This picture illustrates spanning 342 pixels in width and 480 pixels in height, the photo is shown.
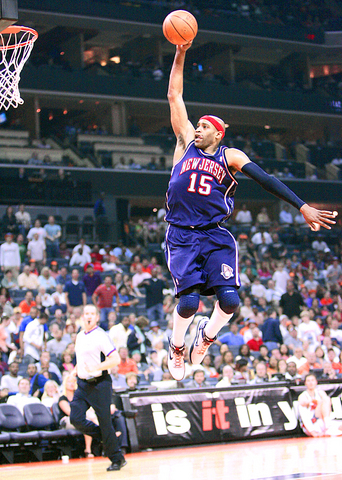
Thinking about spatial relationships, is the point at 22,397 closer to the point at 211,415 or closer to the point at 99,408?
the point at 99,408

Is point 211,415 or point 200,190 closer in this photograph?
point 200,190

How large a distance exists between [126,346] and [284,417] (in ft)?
11.5

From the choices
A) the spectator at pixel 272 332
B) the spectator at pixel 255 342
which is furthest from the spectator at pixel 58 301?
the spectator at pixel 272 332

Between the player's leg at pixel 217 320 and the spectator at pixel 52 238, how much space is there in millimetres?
12555

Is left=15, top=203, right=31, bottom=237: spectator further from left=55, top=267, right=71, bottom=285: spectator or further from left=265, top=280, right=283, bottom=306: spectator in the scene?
left=265, top=280, right=283, bottom=306: spectator

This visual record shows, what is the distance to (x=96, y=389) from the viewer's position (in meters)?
9.41

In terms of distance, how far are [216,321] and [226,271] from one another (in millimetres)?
548

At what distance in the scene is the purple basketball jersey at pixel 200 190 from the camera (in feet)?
21.2

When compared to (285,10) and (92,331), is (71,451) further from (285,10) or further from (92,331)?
(285,10)

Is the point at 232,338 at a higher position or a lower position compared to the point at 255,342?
higher

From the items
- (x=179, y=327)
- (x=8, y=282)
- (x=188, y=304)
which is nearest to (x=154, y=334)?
(x=8, y=282)

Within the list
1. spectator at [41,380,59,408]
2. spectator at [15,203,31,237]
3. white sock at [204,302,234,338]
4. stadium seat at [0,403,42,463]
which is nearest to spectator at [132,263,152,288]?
spectator at [15,203,31,237]

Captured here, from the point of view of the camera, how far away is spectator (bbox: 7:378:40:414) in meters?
11.6

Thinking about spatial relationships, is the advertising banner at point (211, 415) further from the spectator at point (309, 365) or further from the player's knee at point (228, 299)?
the player's knee at point (228, 299)
